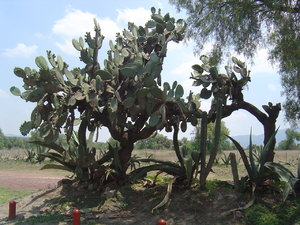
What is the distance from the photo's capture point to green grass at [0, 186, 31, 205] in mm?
10414

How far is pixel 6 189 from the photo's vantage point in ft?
40.7

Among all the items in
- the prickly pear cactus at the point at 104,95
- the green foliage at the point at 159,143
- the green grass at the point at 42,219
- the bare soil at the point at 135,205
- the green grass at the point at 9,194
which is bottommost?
the green grass at the point at 9,194

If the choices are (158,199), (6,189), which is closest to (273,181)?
(158,199)

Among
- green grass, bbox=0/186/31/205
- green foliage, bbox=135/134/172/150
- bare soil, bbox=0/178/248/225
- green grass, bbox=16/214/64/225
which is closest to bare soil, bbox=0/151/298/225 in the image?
bare soil, bbox=0/178/248/225

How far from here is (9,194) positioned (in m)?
11.3

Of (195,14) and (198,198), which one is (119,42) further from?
(198,198)

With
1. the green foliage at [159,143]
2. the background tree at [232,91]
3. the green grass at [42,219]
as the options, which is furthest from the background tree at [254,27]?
the green foliage at [159,143]

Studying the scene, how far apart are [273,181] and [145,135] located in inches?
116

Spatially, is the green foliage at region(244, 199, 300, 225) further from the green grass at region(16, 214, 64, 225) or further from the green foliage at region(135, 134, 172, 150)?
the green foliage at region(135, 134, 172, 150)

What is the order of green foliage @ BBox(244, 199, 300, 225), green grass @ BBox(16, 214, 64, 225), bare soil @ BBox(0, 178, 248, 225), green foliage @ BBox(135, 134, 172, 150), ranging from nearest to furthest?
green foliage @ BBox(244, 199, 300, 225), bare soil @ BBox(0, 178, 248, 225), green grass @ BBox(16, 214, 64, 225), green foliage @ BBox(135, 134, 172, 150)

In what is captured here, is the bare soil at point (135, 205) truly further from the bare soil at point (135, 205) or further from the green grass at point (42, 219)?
the green grass at point (42, 219)

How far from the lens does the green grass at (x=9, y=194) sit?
10.4m

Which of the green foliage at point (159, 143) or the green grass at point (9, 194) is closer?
the green grass at point (9, 194)

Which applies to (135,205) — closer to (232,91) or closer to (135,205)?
(135,205)
